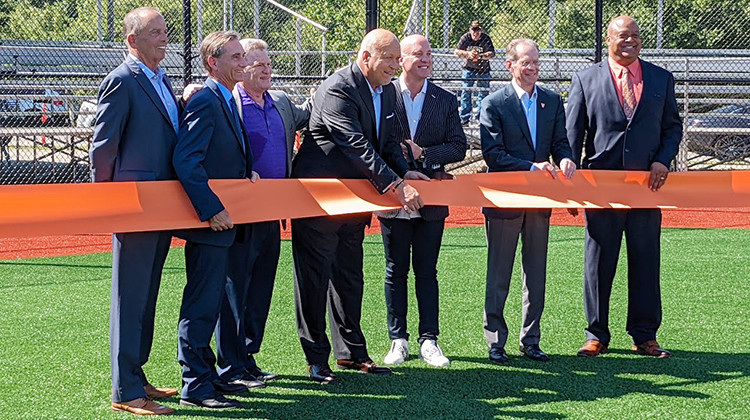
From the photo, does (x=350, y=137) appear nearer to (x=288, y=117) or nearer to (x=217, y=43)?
(x=288, y=117)

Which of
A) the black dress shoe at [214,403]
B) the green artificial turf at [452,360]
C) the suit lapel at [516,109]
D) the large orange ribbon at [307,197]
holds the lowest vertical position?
the green artificial turf at [452,360]

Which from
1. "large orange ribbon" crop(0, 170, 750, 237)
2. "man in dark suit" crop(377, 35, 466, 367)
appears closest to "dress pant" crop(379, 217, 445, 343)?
"man in dark suit" crop(377, 35, 466, 367)

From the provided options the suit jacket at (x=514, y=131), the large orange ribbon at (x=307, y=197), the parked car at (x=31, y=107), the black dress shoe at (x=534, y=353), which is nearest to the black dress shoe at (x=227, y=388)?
the large orange ribbon at (x=307, y=197)

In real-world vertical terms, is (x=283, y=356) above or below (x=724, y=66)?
Answer: below

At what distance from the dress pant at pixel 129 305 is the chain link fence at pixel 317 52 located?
27.9 ft

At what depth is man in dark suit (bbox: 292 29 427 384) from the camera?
5.78 metres

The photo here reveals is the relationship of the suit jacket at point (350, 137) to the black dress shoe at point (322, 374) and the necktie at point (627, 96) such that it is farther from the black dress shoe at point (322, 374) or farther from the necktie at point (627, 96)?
the necktie at point (627, 96)

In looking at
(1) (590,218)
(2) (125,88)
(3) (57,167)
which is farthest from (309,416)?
(3) (57,167)

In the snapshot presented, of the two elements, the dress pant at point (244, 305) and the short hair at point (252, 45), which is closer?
the dress pant at point (244, 305)

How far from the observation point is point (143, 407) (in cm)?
514

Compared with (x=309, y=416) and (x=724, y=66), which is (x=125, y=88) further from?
(x=724, y=66)

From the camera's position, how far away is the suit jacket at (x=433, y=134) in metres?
6.39

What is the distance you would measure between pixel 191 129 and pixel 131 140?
1.03ft

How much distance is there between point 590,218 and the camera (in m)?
6.74
